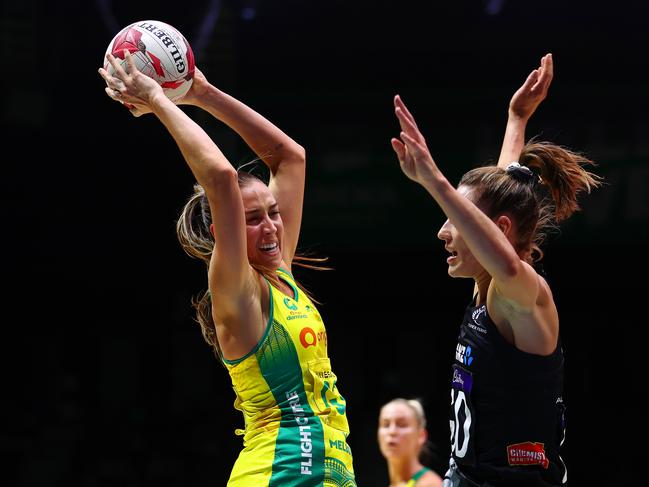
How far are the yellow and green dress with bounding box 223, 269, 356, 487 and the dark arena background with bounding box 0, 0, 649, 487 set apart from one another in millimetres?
4851

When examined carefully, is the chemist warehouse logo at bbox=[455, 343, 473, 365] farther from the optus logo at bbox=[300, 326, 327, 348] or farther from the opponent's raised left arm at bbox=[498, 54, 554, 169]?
the opponent's raised left arm at bbox=[498, 54, 554, 169]

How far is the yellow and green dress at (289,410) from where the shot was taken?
2770 millimetres

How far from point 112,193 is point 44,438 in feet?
9.20

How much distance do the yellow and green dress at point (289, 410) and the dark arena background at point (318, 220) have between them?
4.85m

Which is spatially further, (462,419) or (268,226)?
(268,226)

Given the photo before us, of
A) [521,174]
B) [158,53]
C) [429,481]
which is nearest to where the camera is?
[521,174]

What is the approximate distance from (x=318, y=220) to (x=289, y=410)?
16.9 feet

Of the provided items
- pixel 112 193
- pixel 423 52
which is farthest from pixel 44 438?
pixel 423 52

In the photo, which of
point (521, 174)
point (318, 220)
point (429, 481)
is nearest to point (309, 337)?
point (521, 174)

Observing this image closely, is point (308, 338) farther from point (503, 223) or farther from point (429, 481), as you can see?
point (429, 481)

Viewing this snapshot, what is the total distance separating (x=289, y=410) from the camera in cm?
283

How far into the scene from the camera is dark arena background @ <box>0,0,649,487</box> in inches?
308

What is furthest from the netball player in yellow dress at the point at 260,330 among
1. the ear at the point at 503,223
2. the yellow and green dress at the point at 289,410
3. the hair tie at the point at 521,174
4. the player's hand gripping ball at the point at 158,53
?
the hair tie at the point at 521,174

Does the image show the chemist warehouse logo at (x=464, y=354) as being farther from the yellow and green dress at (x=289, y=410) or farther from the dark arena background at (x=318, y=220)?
the dark arena background at (x=318, y=220)
